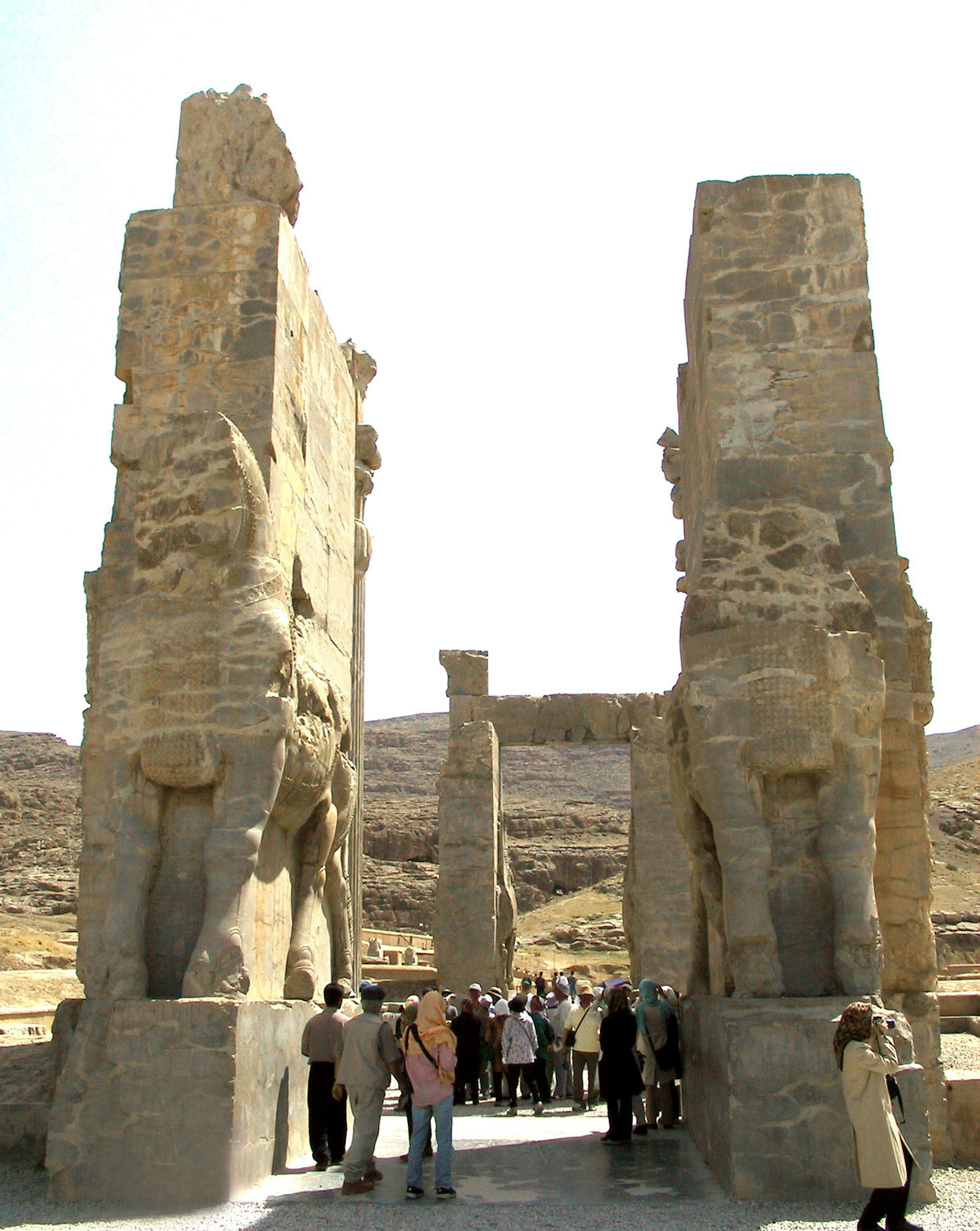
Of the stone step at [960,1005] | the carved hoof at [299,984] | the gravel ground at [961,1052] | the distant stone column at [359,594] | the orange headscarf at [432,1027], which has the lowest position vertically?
the gravel ground at [961,1052]

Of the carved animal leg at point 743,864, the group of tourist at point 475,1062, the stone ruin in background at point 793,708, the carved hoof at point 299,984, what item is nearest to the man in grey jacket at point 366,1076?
the group of tourist at point 475,1062

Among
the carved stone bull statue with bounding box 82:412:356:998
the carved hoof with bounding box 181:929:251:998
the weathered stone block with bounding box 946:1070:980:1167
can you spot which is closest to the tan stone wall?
the weathered stone block with bounding box 946:1070:980:1167

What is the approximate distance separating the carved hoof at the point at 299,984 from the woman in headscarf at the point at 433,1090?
4.29 feet

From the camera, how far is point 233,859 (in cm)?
530

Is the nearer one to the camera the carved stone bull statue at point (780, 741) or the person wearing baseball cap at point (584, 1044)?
the carved stone bull statue at point (780, 741)

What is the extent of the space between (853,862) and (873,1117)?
1541mm

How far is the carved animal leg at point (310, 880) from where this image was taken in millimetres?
6242

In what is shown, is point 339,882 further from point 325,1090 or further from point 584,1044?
point 584,1044

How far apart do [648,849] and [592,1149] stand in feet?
23.8

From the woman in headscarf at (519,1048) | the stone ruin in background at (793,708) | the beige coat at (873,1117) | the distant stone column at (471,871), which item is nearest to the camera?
the beige coat at (873,1117)

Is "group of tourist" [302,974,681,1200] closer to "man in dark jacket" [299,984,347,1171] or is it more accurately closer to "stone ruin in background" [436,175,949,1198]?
"man in dark jacket" [299,984,347,1171]

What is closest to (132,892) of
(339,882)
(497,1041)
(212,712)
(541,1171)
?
(212,712)

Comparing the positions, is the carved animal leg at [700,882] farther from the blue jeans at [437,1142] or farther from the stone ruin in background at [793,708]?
the blue jeans at [437,1142]

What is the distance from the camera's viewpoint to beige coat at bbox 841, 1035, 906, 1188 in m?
3.67
